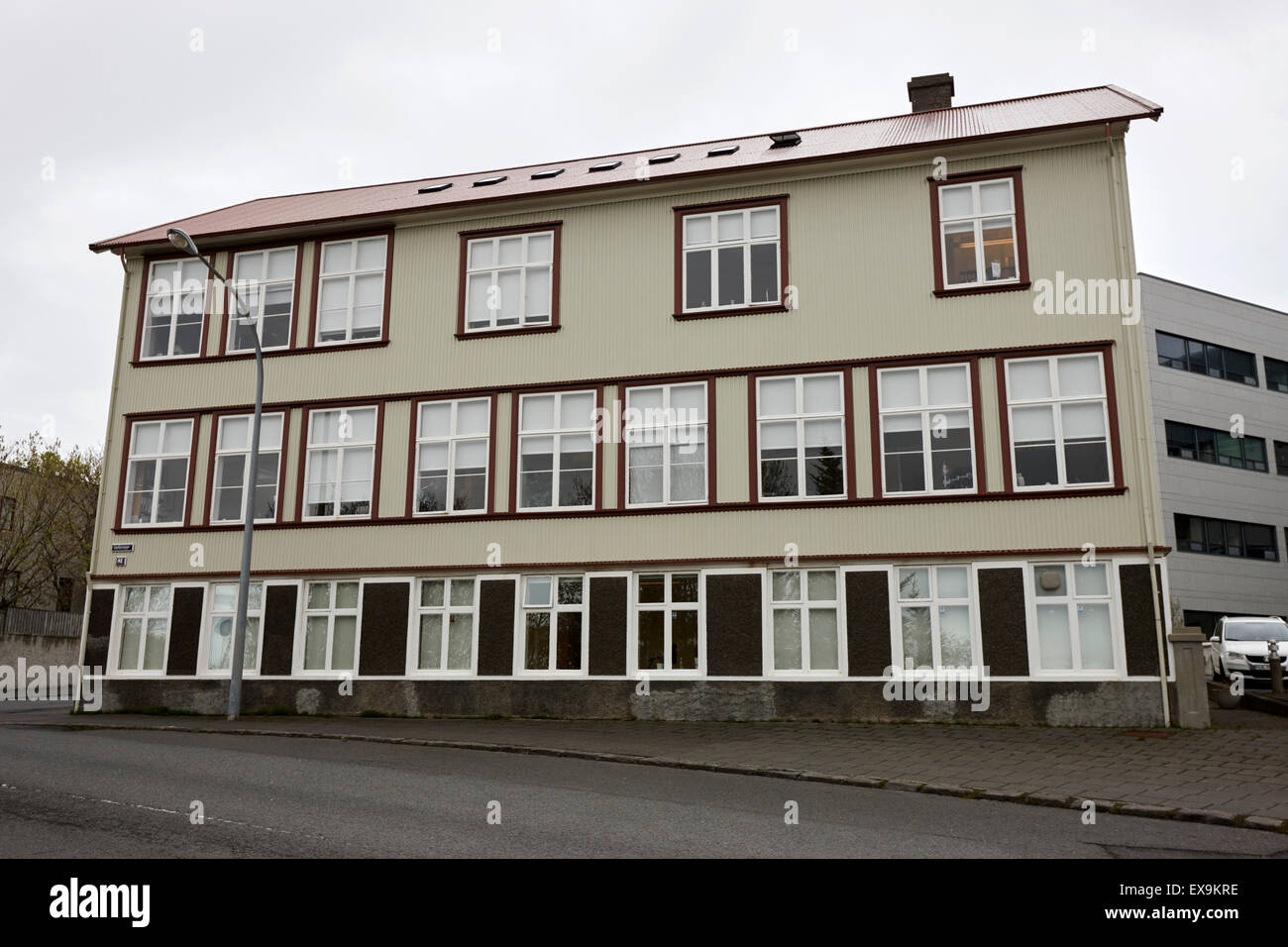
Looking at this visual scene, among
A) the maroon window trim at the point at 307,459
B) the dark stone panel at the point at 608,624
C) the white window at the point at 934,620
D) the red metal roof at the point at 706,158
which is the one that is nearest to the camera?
the white window at the point at 934,620

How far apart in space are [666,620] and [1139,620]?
8.02 meters

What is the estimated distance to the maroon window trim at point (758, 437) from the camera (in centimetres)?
1908

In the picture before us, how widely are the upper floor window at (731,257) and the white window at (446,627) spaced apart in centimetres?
712

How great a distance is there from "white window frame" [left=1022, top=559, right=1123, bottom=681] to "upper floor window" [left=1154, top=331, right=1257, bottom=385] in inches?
1239

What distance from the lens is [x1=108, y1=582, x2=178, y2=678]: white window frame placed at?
22016mm

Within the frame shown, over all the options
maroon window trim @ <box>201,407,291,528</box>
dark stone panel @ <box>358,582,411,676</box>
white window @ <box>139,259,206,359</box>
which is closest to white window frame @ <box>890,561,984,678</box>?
dark stone panel @ <box>358,582,411,676</box>

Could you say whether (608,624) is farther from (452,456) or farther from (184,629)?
(184,629)

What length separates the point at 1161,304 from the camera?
148 ft

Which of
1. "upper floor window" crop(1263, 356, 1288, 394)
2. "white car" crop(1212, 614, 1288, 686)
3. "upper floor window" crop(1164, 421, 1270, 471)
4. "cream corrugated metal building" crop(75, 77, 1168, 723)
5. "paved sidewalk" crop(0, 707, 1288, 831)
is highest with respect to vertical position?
"upper floor window" crop(1263, 356, 1288, 394)

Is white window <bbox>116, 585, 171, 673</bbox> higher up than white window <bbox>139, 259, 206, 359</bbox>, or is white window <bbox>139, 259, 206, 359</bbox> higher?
white window <bbox>139, 259, 206, 359</bbox>

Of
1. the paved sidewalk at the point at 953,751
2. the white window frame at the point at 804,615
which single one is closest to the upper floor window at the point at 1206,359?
the paved sidewalk at the point at 953,751

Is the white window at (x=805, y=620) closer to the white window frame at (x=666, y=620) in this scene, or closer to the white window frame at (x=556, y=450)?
the white window frame at (x=666, y=620)

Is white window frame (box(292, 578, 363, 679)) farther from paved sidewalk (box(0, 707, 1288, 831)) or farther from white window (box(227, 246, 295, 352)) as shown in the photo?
white window (box(227, 246, 295, 352))
